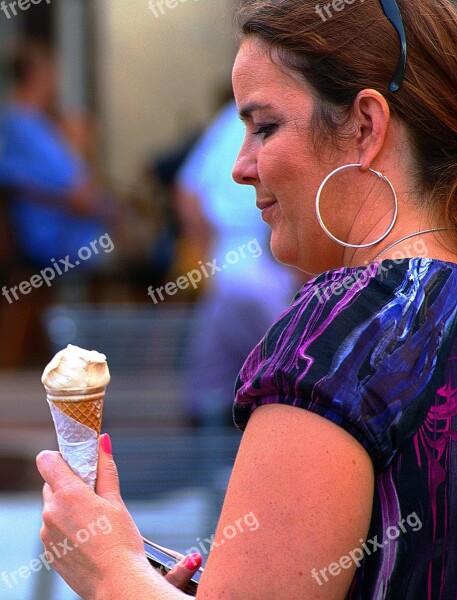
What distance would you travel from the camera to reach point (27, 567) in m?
3.95

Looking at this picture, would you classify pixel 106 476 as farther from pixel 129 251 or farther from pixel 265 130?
pixel 129 251

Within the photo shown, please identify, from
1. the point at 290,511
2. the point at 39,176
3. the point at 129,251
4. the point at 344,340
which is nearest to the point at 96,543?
the point at 290,511

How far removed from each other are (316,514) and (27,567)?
2.80 metres

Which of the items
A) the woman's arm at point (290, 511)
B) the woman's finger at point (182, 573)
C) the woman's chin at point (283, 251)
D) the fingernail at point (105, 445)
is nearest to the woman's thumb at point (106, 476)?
the fingernail at point (105, 445)

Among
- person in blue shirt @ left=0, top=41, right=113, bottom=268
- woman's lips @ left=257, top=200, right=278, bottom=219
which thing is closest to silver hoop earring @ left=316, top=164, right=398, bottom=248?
woman's lips @ left=257, top=200, right=278, bottom=219

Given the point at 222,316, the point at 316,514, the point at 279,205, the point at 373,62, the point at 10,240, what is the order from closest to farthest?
the point at 316,514
the point at 373,62
the point at 279,205
the point at 222,316
the point at 10,240

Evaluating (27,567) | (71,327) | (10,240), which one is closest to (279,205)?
(27,567)

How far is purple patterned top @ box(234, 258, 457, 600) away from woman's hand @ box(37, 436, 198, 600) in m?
0.31

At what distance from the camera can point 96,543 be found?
5.31 ft

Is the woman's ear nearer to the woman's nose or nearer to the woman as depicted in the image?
the woman

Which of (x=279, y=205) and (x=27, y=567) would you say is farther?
(x=27, y=567)

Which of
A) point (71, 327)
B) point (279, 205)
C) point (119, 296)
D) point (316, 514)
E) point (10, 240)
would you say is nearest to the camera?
point (316, 514)

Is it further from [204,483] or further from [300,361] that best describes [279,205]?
[204,483]

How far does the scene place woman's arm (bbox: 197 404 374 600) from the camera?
4.51 ft
